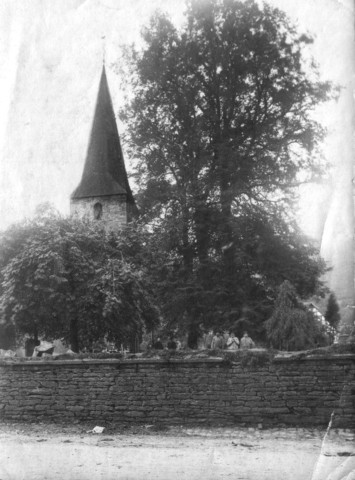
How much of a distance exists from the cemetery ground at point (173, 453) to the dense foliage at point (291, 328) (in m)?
7.08

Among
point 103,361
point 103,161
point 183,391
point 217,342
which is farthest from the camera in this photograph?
point 103,161

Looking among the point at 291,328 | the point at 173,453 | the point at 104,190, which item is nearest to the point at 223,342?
the point at 291,328

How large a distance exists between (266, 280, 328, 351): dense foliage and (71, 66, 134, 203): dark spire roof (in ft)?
68.0

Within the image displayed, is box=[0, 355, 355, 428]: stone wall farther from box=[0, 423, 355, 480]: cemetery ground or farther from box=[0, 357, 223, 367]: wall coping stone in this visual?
box=[0, 423, 355, 480]: cemetery ground

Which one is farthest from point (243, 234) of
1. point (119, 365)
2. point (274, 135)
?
point (119, 365)

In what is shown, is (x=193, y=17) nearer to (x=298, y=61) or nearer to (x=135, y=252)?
(x=298, y=61)

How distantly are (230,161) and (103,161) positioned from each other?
18.3 meters

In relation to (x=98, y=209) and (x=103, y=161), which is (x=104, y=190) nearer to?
(x=98, y=209)

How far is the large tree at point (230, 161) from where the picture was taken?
1881 cm

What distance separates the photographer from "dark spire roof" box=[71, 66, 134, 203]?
3466 centimetres

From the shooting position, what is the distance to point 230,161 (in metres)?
19.2

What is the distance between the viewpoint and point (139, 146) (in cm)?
2166

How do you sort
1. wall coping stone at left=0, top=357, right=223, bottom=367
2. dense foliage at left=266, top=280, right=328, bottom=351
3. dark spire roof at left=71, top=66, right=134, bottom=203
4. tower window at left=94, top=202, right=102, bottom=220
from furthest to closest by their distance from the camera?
tower window at left=94, top=202, right=102, bottom=220, dark spire roof at left=71, top=66, right=134, bottom=203, dense foliage at left=266, top=280, right=328, bottom=351, wall coping stone at left=0, top=357, right=223, bottom=367

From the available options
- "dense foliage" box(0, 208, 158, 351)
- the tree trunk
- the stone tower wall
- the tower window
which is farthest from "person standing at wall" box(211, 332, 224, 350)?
the tower window
